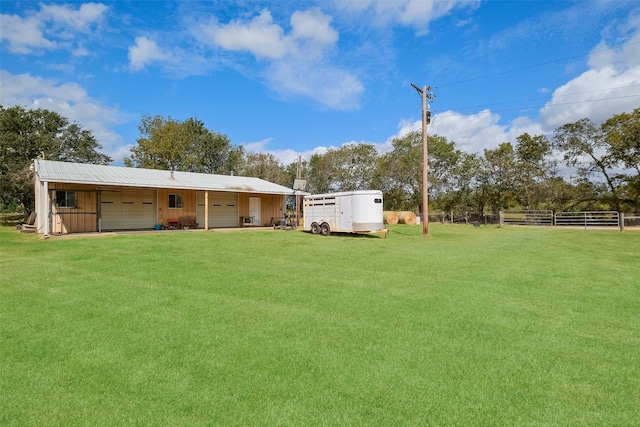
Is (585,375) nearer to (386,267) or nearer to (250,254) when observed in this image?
(386,267)

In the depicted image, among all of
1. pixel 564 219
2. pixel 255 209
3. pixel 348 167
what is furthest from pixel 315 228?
pixel 348 167

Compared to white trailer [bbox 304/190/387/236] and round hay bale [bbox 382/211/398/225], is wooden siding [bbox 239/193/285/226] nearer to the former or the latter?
white trailer [bbox 304/190/387/236]

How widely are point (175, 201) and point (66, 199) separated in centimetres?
504

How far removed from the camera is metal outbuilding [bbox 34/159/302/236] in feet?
51.9

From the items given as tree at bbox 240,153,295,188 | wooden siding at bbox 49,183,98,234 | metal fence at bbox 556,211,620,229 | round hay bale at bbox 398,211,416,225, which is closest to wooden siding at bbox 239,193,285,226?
wooden siding at bbox 49,183,98,234

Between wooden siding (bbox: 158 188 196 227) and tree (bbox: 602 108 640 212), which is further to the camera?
tree (bbox: 602 108 640 212)

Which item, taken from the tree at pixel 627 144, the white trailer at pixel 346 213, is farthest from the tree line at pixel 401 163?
the white trailer at pixel 346 213

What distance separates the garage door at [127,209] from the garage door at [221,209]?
2.62 meters

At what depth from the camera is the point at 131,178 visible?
58.1ft

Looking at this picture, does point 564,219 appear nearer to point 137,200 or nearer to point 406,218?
point 406,218

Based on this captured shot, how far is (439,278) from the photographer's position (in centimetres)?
683

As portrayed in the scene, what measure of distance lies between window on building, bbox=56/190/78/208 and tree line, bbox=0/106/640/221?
340 inches

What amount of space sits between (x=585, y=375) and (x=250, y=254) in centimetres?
823

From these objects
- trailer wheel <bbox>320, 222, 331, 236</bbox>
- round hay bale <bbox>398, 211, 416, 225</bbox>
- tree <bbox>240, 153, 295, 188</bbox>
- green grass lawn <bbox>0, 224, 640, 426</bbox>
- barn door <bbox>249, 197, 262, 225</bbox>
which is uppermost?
tree <bbox>240, 153, 295, 188</bbox>
